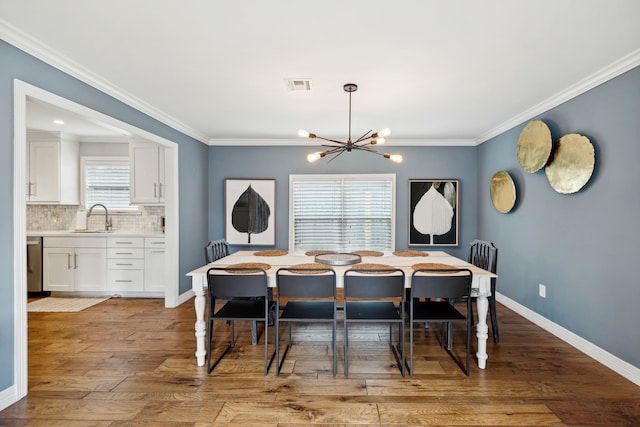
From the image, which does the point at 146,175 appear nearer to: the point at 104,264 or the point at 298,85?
the point at 104,264

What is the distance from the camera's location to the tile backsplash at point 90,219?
16.4 feet

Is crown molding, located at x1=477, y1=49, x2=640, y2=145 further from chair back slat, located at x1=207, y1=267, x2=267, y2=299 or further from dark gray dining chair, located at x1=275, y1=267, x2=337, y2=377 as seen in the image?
chair back slat, located at x1=207, y1=267, x2=267, y2=299

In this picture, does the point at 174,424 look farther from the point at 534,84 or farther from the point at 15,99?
the point at 534,84

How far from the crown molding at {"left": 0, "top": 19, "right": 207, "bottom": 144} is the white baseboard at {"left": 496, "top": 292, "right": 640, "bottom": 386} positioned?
4570 mm

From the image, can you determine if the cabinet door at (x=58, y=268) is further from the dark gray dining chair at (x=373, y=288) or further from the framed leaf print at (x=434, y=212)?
the framed leaf print at (x=434, y=212)

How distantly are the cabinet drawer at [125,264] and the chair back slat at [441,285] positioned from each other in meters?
3.70

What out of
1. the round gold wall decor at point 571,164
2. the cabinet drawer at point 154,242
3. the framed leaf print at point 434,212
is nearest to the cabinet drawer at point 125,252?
the cabinet drawer at point 154,242

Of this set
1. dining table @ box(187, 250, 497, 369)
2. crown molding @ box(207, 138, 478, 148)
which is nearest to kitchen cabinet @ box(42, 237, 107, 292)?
crown molding @ box(207, 138, 478, 148)

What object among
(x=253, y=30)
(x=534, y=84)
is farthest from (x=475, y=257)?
(x=253, y=30)

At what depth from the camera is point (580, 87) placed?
9.16 feet

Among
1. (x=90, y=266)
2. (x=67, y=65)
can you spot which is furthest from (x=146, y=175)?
(x=67, y=65)

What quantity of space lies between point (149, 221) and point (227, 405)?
3.74 m

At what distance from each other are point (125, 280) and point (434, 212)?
447 centimetres

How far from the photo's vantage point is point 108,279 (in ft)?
14.6
